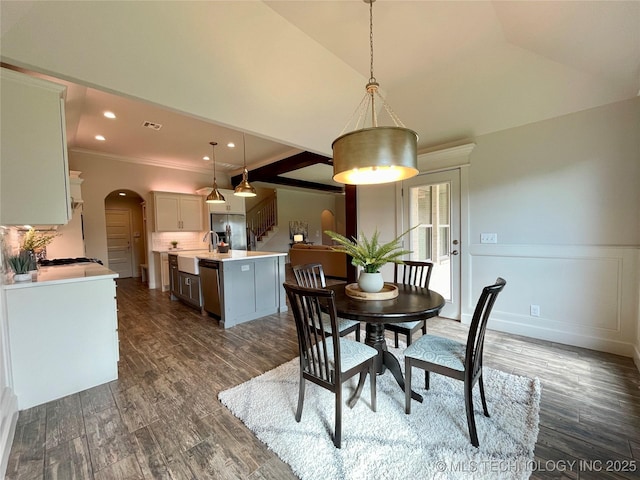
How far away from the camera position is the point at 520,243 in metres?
3.12

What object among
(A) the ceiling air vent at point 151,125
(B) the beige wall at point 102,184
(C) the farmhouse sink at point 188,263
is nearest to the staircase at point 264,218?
(B) the beige wall at point 102,184

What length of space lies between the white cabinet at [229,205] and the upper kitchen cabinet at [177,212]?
1.41ft

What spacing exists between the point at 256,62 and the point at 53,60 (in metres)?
1.54

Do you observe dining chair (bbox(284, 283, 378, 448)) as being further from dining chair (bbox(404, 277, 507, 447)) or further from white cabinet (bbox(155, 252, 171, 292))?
white cabinet (bbox(155, 252, 171, 292))

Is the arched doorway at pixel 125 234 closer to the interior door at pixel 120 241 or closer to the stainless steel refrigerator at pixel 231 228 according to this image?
the interior door at pixel 120 241

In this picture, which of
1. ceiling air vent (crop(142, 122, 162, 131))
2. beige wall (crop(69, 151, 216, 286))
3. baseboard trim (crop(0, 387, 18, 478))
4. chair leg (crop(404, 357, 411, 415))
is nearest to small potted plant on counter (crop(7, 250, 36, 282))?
baseboard trim (crop(0, 387, 18, 478))

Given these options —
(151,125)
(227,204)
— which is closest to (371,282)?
(151,125)

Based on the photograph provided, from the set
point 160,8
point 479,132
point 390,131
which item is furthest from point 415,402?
point 160,8

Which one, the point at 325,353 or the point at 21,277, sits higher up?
the point at 21,277

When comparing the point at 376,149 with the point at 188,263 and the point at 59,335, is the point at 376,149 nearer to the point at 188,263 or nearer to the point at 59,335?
the point at 59,335

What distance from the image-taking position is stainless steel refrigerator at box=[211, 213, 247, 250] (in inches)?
263

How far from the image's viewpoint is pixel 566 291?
9.44 ft

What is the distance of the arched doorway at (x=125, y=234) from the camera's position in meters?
7.61

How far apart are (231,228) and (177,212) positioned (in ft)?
4.19
